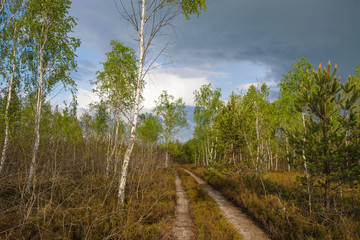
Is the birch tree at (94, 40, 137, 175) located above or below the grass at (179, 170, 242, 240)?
above

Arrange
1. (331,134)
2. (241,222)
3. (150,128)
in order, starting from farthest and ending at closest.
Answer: (150,128) < (241,222) < (331,134)

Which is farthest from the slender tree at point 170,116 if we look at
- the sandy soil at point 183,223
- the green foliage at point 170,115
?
Answer: the sandy soil at point 183,223

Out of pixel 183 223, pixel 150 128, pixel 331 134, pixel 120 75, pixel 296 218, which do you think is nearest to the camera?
pixel 296 218

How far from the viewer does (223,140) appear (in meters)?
13.7

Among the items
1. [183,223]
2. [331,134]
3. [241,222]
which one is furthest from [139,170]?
[331,134]

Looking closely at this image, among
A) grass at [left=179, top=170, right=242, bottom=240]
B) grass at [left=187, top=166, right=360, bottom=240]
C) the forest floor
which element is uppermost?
grass at [left=187, top=166, right=360, bottom=240]

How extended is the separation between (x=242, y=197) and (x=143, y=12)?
10.5m

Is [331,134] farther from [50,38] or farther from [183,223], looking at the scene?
[50,38]

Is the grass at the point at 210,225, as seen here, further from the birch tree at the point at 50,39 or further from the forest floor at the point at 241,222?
the birch tree at the point at 50,39

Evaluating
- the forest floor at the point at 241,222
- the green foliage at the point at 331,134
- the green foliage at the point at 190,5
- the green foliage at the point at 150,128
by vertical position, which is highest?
the green foliage at the point at 190,5

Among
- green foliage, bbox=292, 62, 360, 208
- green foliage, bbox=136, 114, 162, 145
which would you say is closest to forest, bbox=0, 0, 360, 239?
green foliage, bbox=292, 62, 360, 208

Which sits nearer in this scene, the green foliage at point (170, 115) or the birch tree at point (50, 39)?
the birch tree at point (50, 39)

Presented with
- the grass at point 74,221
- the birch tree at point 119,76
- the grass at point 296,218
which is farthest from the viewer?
the birch tree at point 119,76

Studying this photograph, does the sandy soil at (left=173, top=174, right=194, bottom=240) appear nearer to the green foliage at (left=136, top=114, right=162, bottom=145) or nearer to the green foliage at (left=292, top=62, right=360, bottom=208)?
the green foliage at (left=292, top=62, right=360, bottom=208)
